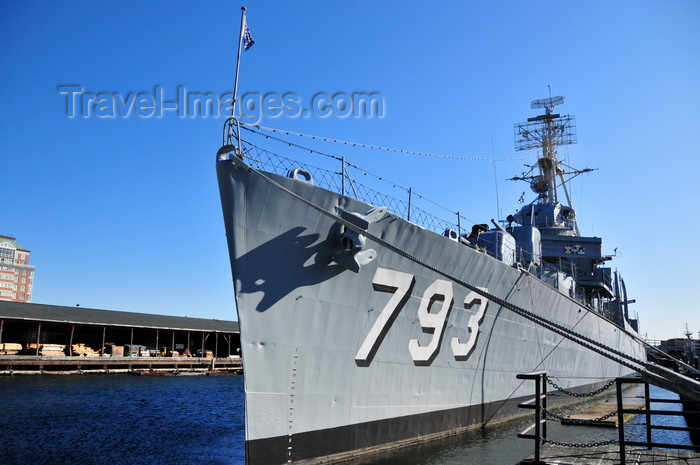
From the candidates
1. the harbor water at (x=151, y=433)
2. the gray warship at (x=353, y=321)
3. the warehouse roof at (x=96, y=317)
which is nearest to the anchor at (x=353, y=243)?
the gray warship at (x=353, y=321)

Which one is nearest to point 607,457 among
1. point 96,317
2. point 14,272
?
point 96,317

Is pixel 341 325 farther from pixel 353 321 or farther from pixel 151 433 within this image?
pixel 151 433

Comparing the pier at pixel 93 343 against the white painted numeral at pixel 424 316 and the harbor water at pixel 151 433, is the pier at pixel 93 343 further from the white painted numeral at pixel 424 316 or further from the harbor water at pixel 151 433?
the white painted numeral at pixel 424 316

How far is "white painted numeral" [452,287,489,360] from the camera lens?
10.1m

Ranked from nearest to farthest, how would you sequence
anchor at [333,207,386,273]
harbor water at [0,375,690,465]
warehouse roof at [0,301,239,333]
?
anchor at [333,207,386,273] → harbor water at [0,375,690,465] → warehouse roof at [0,301,239,333]

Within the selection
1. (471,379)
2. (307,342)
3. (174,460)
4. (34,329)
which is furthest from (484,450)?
(34,329)

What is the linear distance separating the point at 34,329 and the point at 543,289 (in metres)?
29.9

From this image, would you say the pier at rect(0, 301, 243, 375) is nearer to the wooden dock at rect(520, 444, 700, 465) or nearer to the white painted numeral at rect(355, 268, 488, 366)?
the white painted numeral at rect(355, 268, 488, 366)

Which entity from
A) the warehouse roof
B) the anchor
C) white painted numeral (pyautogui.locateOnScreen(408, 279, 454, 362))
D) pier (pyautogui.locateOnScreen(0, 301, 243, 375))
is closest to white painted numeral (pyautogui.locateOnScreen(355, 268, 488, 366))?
white painted numeral (pyautogui.locateOnScreen(408, 279, 454, 362))

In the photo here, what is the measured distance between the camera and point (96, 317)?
109 ft

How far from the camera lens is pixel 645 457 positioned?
20.3ft

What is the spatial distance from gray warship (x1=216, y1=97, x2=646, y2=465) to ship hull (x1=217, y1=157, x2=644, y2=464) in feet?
0.06

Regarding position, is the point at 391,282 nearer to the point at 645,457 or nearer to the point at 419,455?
the point at 419,455

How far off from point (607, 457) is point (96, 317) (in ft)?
111
